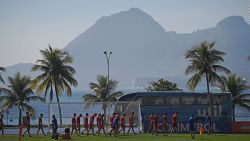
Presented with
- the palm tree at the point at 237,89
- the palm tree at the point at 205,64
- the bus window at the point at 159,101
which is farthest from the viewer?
the palm tree at the point at 237,89

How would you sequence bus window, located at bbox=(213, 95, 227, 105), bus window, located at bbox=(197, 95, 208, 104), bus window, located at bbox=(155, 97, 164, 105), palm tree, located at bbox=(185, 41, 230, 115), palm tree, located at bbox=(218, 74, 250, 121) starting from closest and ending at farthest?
bus window, located at bbox=(155, 97, 164, 105) → bus window, located at bbox=(197, 95, 208, 104) → bus window, located at bbox=(213, 95, 227, 105) → palm tree, located at bbox=(185, 41, 230, 115) → palm tree, located at bbox=(218, 74, 250, 121)

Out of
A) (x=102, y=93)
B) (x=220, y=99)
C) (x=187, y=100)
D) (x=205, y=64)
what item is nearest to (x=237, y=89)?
(x=205, y=64)

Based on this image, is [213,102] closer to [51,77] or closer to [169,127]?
[169,127]

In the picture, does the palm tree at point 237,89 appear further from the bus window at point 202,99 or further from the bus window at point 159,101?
the bus window at point 159,101

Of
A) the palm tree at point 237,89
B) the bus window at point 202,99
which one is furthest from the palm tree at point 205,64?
the bus window at point 202,99

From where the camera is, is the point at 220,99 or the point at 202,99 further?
the point at 220,99

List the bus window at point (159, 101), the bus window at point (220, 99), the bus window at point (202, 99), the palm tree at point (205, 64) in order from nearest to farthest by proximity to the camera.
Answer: the bus window at point (159, 101)
the bus window at point (202, 99)
the bus window at point (220, 99)
the palm tree at point (205, 64)

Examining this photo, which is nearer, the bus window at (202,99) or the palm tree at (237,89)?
the bus window at (202,99)

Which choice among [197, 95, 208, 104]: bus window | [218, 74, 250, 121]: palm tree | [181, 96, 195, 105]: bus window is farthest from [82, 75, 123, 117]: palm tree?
[197, 95, 208, 104]: bus window

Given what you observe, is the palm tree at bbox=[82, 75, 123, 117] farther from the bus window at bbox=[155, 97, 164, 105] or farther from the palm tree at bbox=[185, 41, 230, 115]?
the bus window at bbox=[155, 97, 164, 105]

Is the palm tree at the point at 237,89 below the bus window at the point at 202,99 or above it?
above

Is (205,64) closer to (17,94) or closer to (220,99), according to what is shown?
(220,99)

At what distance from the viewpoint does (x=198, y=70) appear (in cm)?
6050

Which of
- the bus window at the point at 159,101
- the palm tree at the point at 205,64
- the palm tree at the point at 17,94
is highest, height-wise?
the palm tree at the point at 205,64
